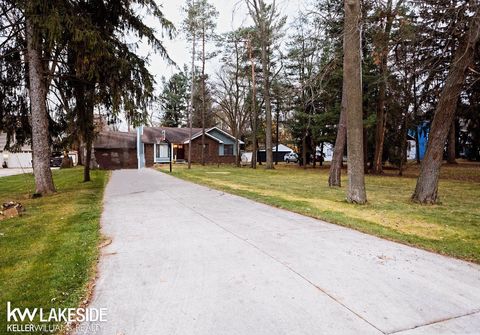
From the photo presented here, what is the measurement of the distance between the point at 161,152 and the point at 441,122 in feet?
99.6

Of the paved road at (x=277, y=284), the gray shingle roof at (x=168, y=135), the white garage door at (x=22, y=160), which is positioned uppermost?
the gray shingle roof at (x=168, y=135)

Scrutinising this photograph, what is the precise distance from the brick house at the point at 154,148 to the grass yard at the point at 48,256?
25.3m

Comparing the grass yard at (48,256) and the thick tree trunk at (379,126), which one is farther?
the thick tree trunk at (379,126)

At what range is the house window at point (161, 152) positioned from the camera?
3534cm

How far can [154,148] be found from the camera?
35.3m

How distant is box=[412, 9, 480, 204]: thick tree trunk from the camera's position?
8.30m

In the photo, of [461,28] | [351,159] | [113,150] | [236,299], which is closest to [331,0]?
[461,28]

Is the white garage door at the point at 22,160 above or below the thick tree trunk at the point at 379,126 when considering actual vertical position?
below

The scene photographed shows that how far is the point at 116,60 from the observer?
31.6 feet

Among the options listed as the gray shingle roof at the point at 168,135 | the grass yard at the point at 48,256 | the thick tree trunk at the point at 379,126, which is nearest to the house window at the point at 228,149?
the gray shingle roof at the point at 168,135

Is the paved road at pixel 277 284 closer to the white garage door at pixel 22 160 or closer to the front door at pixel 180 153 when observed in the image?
the front door at pixel 180 153

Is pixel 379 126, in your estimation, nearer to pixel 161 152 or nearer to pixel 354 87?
pixel 354 87

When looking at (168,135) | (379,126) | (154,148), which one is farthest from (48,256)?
(168,135)

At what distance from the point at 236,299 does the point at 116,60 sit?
8.69 m
